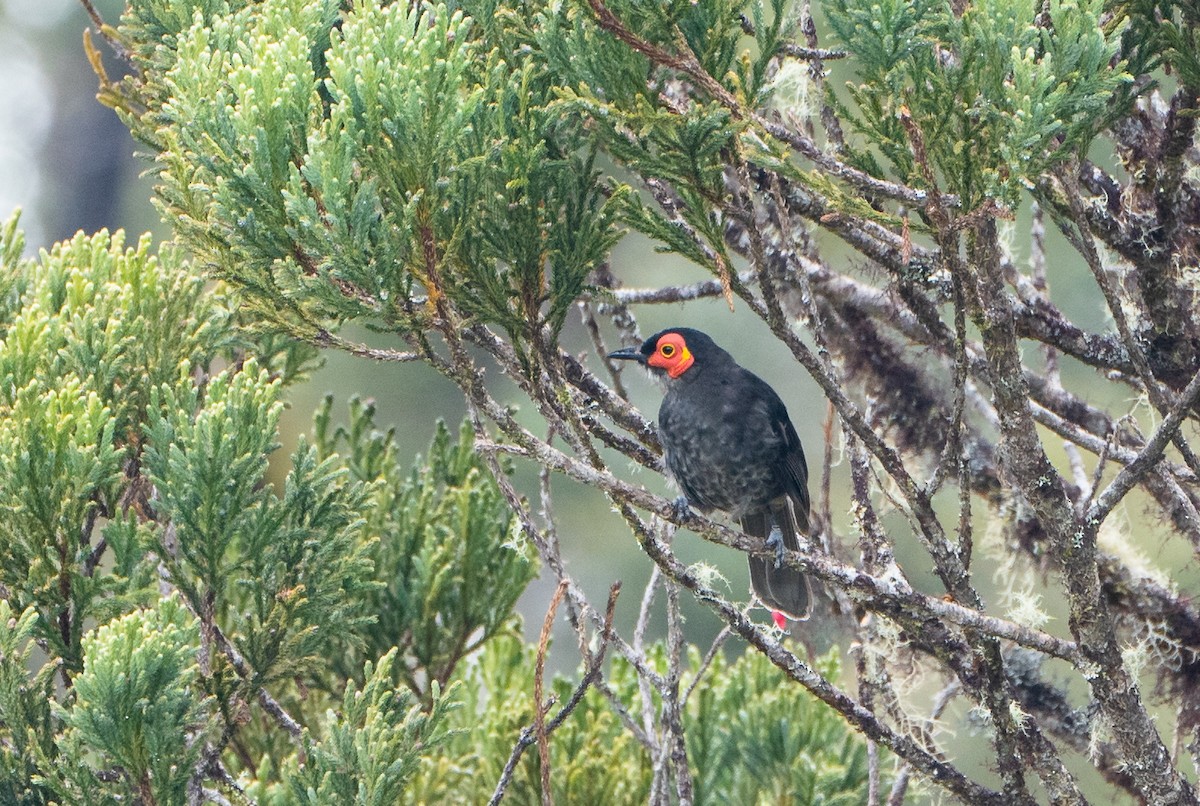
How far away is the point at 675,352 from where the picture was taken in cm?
448

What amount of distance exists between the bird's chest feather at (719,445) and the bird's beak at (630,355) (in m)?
0.19

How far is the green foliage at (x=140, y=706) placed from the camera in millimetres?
2635

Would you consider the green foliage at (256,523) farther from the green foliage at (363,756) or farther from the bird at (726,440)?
the bird at (726,440)

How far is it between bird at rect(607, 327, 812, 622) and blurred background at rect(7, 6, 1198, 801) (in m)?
7.30

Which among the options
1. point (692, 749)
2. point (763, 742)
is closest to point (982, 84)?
point (763, 742)

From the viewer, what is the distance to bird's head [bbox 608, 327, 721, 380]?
443cm

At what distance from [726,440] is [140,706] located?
2254mm

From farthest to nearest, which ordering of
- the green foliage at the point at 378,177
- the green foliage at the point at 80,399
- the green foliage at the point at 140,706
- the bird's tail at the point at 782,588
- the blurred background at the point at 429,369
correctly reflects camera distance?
the blurred background at the point at 429,369 < the bird's tail at the point at 782,588 < the green foliage at the point at 80,399 < the green foliage at the point at 140,706 < the green foliage at the point at 378,177

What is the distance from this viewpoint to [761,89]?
2625mm

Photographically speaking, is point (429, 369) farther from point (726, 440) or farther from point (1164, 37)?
point (1164, 37)

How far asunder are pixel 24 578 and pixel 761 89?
81.8 inches

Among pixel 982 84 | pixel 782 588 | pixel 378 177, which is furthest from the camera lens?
pixel 782 588

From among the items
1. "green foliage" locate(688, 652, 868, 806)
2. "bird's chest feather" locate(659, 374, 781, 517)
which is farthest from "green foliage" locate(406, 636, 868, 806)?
"bird's chest feather" locate(659, 374, 781, 517)

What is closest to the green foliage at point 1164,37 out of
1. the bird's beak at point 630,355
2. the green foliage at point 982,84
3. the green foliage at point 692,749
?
the green foliage at point 982,84
